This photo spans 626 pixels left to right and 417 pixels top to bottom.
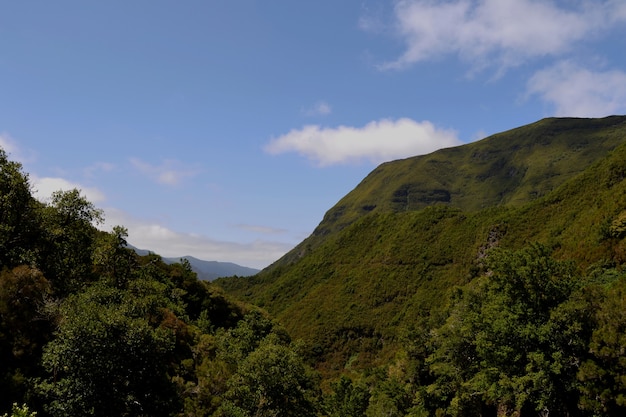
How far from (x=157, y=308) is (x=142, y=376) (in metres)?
9.74

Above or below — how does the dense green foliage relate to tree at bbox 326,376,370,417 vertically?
above

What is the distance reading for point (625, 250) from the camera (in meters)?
46.5

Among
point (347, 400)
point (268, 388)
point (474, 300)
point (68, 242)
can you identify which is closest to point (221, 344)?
point (268, 388)

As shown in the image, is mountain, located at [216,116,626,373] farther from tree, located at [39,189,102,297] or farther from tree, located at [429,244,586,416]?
tree, located at [39,189,102,297]

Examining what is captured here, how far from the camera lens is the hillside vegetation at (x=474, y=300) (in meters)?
27.0

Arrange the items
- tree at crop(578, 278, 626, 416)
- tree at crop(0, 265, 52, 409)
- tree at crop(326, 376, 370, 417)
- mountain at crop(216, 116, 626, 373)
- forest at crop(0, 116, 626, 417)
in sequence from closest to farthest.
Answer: tree at crop(0, 265, 52, 409) < forest at crop(0, 116, 626, 417) < tree at crop(578, 278, 626, 416) < tree at crop(326, 376, 370, 417) < mountain at crop(216, 116, 626, 373)

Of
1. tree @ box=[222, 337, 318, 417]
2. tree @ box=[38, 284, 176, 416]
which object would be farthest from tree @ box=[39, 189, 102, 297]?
tree @ box=[222, 337, 318, 417]

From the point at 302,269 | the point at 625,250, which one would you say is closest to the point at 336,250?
the point at 302,269

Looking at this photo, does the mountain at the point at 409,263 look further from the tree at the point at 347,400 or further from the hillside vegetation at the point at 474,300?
the tree at the point at 347,400

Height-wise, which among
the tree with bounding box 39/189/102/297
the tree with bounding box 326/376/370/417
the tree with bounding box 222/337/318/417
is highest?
the tree with bounding box 39/189/102/297

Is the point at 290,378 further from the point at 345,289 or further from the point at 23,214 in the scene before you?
the point at 345,289

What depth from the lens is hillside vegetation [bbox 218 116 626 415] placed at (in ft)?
88.5

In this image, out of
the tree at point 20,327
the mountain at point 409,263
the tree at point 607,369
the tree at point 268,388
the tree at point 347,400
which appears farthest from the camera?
the mountain at point 409,263

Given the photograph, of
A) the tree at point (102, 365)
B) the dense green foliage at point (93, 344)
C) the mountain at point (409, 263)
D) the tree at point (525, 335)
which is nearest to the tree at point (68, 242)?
the dense green foliage at point (93, 344)
